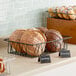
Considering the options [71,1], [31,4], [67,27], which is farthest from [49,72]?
[71,1]

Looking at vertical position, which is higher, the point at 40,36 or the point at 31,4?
the point at 31,4

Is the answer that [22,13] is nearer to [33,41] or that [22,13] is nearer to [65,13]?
[65,13]

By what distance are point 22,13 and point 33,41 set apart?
0.63m

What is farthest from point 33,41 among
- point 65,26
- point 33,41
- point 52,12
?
point 52,12

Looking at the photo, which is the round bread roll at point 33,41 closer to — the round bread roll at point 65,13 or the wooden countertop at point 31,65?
the wooden countertop at point 31,65

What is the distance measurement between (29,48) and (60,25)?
1.94 feet

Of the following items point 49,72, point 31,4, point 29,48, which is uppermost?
point 31,4

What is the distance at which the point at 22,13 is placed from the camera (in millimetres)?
2139

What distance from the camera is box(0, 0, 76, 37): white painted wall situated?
2.00m

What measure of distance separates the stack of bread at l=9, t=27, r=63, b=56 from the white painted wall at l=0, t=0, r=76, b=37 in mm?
398

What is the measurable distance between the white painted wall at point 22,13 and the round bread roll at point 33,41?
18.1 inches

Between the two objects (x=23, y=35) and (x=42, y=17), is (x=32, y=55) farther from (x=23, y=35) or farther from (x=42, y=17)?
(x=42, y=17)

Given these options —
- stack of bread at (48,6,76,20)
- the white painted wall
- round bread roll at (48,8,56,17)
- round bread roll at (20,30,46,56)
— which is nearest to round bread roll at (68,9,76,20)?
stack of bread at (48,6,76,20)

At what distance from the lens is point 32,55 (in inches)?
63.3
